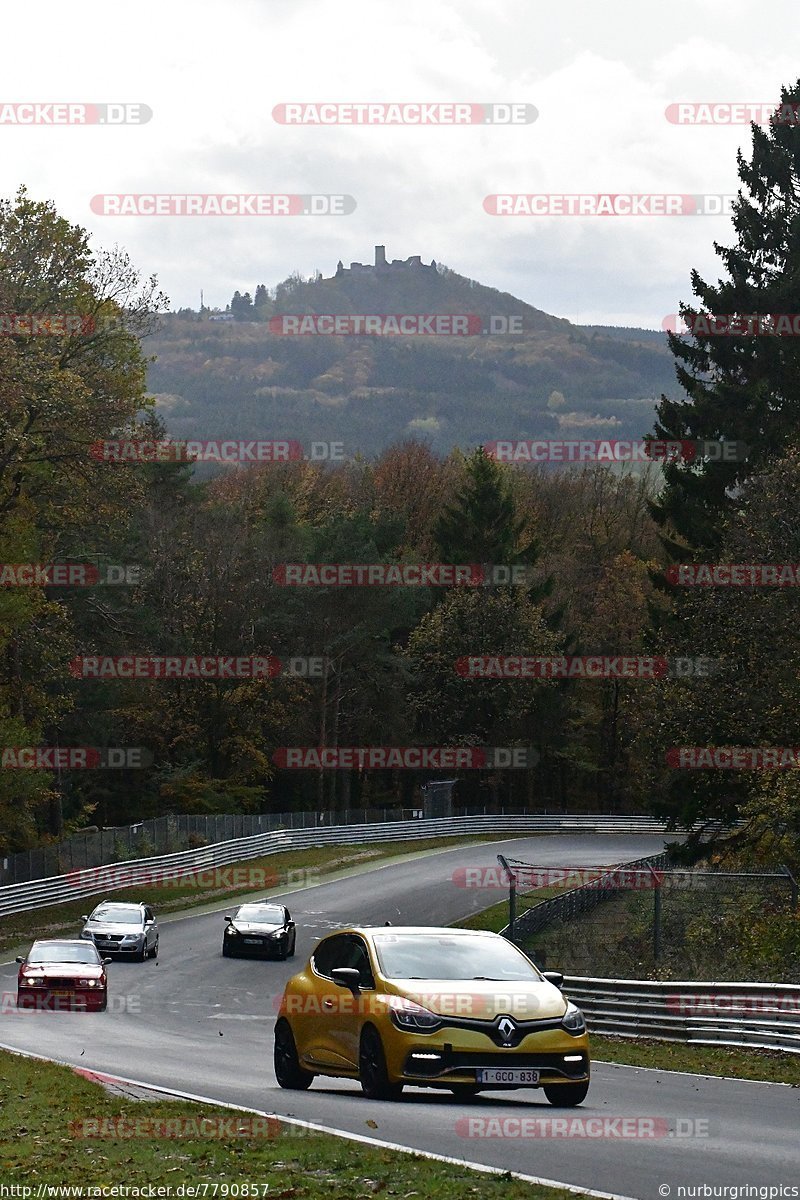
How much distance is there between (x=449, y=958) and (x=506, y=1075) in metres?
1.48

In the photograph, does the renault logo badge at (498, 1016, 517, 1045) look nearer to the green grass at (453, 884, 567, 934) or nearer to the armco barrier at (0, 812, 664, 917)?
the green grass at (453, 884, 567, 934)

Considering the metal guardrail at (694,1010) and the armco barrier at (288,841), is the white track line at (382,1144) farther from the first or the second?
the armco barrier at (288,841)

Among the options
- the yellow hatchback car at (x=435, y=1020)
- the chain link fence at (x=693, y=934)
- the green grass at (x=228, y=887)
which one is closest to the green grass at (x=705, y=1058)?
the chain link fence at (x=693, y=934)

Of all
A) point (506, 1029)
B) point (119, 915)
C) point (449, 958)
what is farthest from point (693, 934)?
point (119, 915)

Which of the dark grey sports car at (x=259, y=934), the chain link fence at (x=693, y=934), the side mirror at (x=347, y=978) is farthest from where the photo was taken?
the dark grey sports car at (x=259, y=934)

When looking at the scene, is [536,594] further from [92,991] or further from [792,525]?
[92,991]

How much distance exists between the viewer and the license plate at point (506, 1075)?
40.7ft

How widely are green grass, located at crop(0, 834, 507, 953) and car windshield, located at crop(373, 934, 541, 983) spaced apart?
27033mm

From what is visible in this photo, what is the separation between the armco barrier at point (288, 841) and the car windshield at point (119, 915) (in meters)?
6.25

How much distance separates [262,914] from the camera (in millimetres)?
39281

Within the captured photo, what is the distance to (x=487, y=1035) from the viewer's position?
12.4 m

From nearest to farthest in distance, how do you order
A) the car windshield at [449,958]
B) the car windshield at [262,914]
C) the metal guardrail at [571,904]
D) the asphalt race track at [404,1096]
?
the asphalt race track at [404,1096]
the car windshield at [449,958]
the metal guardrail at [571,904]
the car windshield at [262,914]

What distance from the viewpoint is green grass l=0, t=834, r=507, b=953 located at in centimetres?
4259

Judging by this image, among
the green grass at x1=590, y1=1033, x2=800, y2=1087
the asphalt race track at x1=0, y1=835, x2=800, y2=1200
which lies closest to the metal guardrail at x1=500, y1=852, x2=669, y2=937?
the asphalt race track at x1=0, y1=835, x2=800, y2=1200
